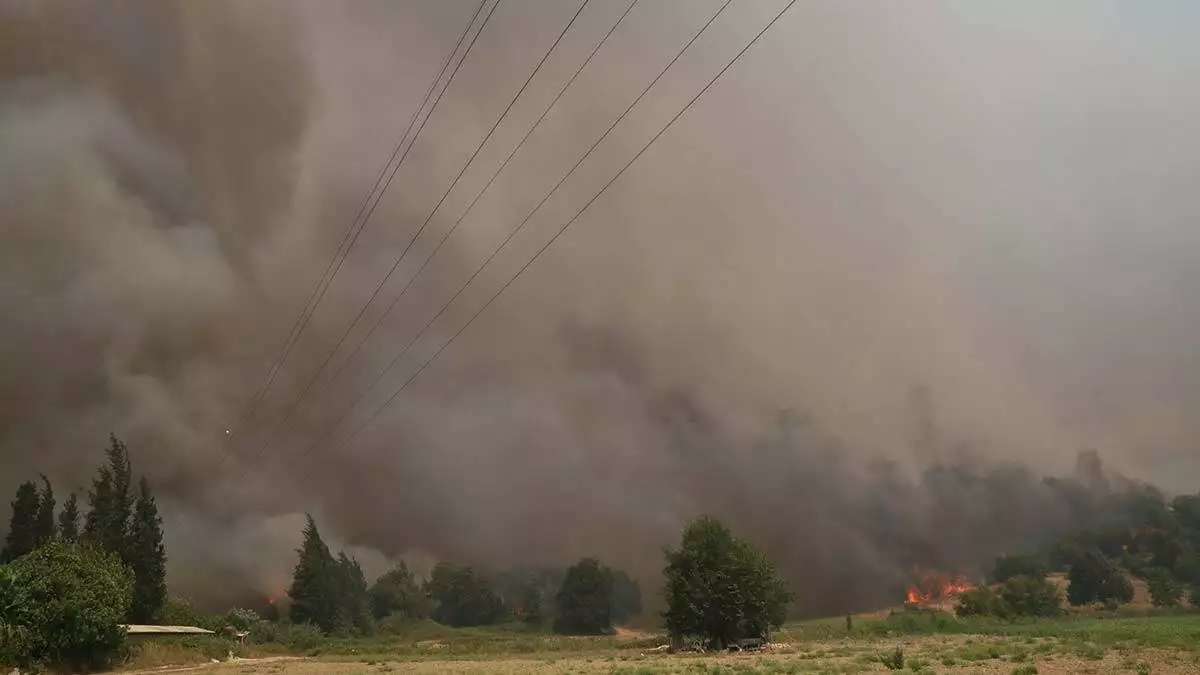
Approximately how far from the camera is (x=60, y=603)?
55438 millimetres

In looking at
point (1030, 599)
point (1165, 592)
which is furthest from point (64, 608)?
point (1165, 592)

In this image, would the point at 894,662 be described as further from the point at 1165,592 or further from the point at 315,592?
the point at 1165,592

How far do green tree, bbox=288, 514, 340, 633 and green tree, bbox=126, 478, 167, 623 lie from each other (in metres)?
46.8

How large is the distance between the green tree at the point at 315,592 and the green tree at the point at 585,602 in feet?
159

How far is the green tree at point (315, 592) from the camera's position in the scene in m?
148

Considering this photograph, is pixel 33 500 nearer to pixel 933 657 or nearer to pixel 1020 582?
pixel 933 657

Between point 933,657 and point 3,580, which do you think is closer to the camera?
point 933,657

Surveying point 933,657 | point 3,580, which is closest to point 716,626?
point 933,657

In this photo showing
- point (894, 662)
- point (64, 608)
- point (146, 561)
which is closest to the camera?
point (894, 662)

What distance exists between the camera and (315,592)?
5969 inches

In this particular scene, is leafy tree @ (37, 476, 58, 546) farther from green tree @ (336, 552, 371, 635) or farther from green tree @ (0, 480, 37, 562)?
green tree @ (336, 552, 371, 635)

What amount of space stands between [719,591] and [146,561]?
75332 millimetres

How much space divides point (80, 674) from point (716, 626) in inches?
2109

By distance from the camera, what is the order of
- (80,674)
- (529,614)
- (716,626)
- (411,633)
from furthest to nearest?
(529,614) < (411,633) < (716,626) < (80,674)
